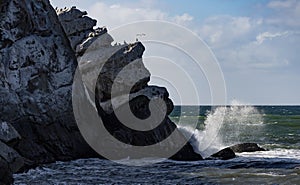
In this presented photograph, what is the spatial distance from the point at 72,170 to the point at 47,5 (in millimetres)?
12361

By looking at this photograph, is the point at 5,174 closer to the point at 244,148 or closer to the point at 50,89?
the point at 50,89

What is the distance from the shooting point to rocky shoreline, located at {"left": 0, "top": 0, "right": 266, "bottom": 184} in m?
28.1

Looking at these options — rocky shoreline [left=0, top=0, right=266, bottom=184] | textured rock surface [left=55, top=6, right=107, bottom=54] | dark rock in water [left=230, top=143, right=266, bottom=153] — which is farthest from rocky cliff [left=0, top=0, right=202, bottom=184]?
dark rock in water [left=230, top=143, right=266, bottom=153]

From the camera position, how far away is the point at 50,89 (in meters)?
30.8

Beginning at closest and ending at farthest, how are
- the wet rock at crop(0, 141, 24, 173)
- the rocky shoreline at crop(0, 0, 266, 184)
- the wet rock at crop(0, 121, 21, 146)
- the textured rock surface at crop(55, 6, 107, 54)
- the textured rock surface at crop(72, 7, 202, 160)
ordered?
the wet rock at crop(0, 141, 24, 173) → the wet rock at crop(0, 121, 21, 146) → the rocky shoreline at crop(0, 0, 266, 184) → the textured rock surface at crop(72, 7, 202, 160) → the textured rock surface at crop(55, 6, 107, 54)

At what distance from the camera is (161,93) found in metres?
35.3

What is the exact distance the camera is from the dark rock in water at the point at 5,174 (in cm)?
2059

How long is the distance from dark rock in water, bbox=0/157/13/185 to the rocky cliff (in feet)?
6.28

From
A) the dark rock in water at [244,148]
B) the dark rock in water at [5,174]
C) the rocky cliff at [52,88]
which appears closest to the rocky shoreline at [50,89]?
the rocky cliff at [52,88]

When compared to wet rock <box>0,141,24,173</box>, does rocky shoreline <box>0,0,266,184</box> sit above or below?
above

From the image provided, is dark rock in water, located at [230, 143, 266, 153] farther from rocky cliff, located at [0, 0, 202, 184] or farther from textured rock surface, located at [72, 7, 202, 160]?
rocky cliff, located at [0, 0, 202, 184]

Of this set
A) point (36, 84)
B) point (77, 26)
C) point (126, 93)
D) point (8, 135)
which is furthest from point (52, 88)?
point (77, 26)

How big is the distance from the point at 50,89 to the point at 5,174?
34.6 ft

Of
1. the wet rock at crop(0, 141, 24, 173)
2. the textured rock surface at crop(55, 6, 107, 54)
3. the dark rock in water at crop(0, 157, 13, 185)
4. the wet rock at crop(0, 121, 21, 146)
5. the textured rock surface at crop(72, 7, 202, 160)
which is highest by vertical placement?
the textured rock surface at crop(55, 6, 107, 54)
